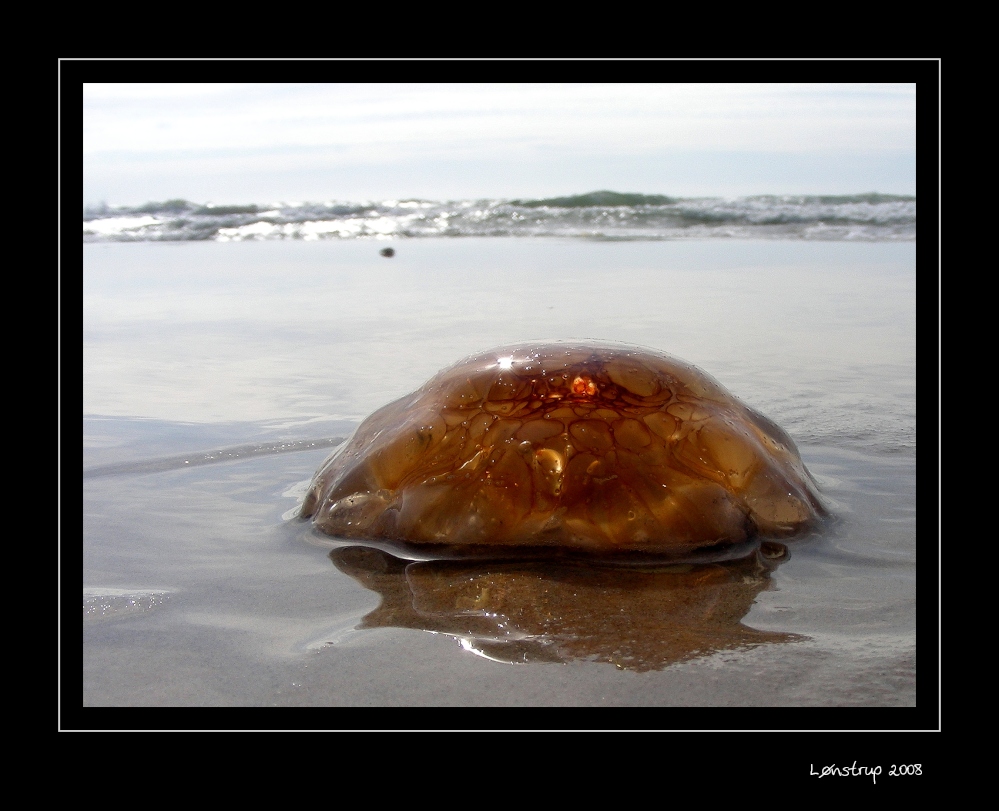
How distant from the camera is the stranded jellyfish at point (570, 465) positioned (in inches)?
91.2

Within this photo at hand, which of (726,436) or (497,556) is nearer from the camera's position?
(497,556)

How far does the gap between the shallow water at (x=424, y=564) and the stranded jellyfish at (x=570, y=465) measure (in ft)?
0.31

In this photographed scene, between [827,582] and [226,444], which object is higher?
[226,444]

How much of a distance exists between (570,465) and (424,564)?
0.41 m

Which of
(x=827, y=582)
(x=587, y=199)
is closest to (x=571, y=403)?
(x=827, y=582)

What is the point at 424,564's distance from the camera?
7.64ft

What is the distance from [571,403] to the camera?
97.7 inches

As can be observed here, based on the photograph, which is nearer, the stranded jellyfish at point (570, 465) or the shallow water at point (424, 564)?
the shallow water at point (424, 564)

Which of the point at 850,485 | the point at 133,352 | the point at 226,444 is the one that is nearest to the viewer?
the point at 850,485

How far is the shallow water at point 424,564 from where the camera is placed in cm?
183

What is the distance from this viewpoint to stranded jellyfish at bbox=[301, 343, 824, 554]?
2316mm

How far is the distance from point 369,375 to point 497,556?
241 cm

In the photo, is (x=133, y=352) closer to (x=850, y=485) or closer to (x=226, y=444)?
(x=226, y=444)
